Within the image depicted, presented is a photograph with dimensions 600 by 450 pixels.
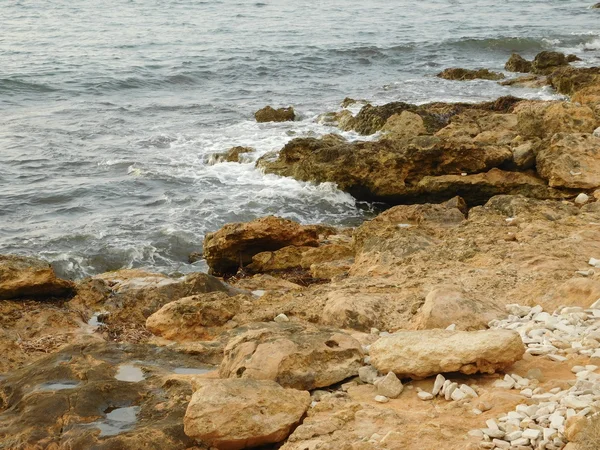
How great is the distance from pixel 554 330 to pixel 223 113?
17270 mm

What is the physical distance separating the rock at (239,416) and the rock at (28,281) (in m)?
4.35

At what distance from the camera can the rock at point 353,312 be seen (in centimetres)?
641

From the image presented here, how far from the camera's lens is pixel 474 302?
236 inches

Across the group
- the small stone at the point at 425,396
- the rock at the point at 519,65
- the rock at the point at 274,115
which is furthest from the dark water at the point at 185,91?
the small stone at the point at 425,396

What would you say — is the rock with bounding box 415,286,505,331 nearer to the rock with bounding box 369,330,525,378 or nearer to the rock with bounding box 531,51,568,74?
the rock with bounding box 369,330,525,378

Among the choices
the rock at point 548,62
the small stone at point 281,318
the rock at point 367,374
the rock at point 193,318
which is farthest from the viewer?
the rock at point 548,62

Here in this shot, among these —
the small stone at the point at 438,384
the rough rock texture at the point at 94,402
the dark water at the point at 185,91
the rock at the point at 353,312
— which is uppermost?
the small stone at the point at 438,384

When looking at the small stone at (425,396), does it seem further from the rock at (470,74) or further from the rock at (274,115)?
the rock at (470,74)

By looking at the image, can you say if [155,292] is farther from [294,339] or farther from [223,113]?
[223,113]

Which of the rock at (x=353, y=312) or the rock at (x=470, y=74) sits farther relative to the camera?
the rock at (x=470, y=74)

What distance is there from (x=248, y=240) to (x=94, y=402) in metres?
5.31

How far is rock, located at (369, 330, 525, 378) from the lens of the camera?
15.6ft

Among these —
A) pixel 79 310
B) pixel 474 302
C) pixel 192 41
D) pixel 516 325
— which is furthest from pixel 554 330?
pixel 192 41

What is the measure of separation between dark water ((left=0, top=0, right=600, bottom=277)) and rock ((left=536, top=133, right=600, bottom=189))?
129 inches
